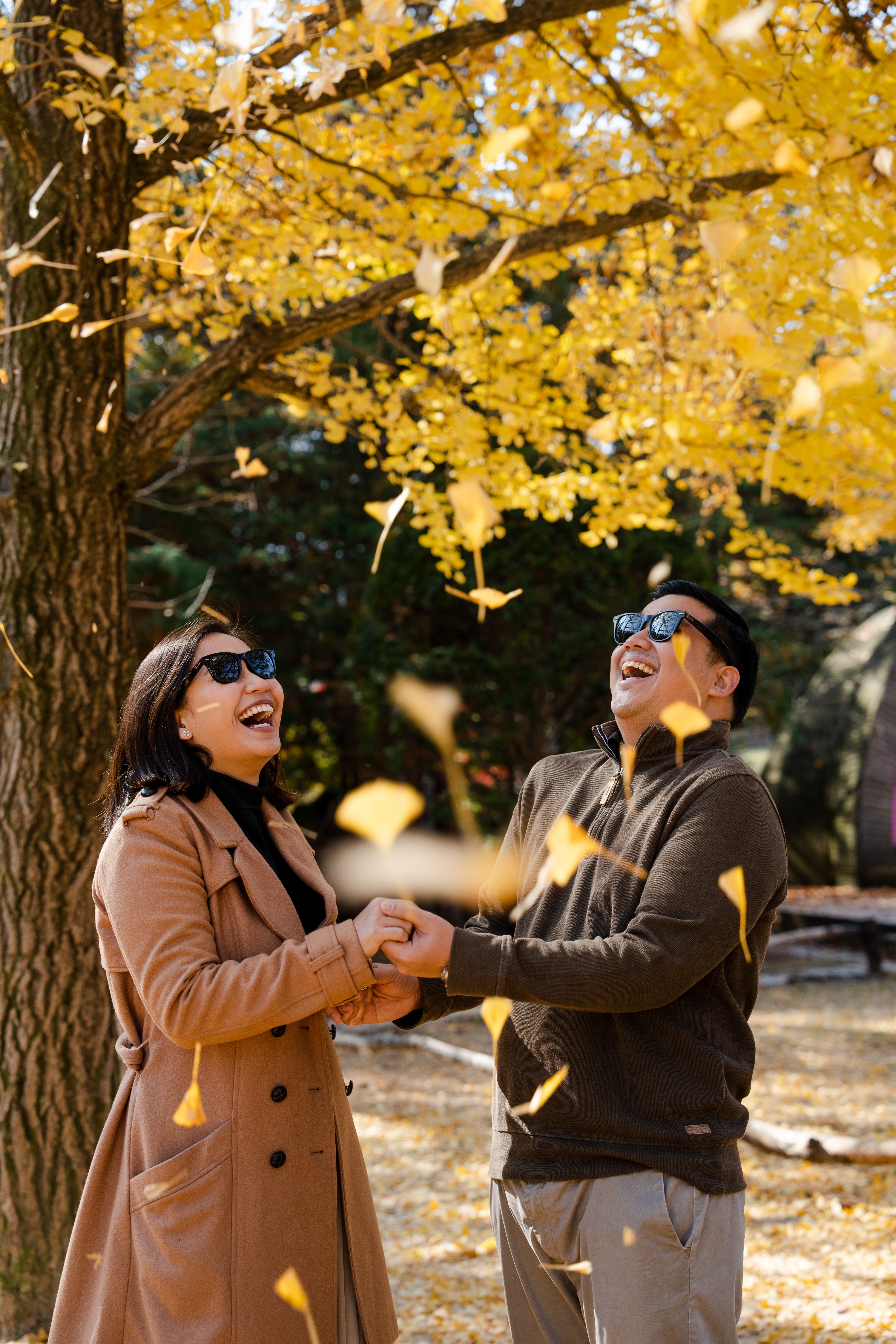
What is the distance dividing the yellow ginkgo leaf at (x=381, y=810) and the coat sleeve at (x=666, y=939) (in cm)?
777

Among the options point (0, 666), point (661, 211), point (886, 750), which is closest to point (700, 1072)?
point (0, 666)

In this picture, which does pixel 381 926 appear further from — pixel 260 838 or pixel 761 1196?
pixel 761 1196

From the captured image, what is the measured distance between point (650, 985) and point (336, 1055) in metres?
0.67

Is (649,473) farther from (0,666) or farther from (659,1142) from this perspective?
(659,1142)

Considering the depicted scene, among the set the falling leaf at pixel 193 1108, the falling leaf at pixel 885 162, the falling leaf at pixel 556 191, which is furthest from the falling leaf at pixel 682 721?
the falling leaf at pixel 556 191

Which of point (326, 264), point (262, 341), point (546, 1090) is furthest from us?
point (326, 264)

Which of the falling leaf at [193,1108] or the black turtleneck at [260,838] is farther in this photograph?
the black turtleneck at [260,838]

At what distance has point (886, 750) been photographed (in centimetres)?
1243

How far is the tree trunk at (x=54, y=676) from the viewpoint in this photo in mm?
3498

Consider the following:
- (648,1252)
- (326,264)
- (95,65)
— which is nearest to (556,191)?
(326,264)

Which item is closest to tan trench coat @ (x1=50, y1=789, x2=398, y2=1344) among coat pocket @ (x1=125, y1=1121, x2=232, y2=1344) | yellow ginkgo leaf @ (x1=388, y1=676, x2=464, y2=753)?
coat pocket @ (x1=125, y1=1121, x2=232, y2=1344)

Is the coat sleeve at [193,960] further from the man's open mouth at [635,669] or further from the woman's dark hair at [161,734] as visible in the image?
the man's open mouth at [635,669]

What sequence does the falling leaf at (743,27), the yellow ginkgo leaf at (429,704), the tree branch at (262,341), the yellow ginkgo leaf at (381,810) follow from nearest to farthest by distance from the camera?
the falling leaf at (743,27) → the tree branch at (262,341) → the yellow ginkgo leaf at (429,704) → the yellow ginkgo leaf at (381,810)

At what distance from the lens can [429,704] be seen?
879 centimetres
